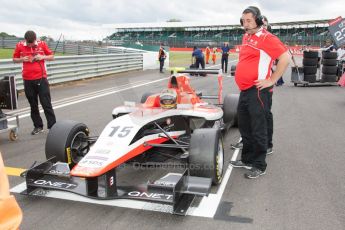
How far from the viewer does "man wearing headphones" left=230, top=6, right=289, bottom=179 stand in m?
4.52

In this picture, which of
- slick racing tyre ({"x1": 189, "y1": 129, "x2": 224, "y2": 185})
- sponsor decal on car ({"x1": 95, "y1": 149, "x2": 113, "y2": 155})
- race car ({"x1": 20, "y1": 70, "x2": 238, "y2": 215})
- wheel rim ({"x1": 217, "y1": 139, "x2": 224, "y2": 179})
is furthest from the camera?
wheel rim ({"x1": 217, "y1": 139, "x2": 224, "y2": 179})

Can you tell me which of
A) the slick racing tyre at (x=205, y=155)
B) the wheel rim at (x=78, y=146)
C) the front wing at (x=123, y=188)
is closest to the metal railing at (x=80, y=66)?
the wheel rim at (x=78, y=146)

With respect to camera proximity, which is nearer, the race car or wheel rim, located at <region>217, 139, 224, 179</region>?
the race car

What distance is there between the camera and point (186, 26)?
Answer: 90875 mm

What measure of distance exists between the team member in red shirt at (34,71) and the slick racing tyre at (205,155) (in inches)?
147

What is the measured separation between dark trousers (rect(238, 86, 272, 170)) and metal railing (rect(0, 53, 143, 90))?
28.8 ft

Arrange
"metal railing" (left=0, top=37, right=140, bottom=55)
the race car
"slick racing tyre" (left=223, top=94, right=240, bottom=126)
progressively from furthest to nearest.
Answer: "metal railing" (left=0, top=37, right=140, bottom=55) → "slick racing tyre" (left=223, top=94, right=240, bottom=126) → the race car

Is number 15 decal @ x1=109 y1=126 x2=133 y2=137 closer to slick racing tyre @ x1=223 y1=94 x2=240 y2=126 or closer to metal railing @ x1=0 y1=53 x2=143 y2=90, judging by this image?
slick racing tyre @ x1=223 y1=94 x2=240 y2=126

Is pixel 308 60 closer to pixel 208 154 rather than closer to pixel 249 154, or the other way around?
pixel 249 154

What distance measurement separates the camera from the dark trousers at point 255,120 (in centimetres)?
476

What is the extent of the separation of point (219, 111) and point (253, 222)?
2.30 metres

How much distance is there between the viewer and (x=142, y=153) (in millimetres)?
4754

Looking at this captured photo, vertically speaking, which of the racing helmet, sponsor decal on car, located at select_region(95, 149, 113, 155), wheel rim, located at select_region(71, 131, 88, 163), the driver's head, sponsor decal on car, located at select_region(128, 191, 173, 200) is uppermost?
the driver's head

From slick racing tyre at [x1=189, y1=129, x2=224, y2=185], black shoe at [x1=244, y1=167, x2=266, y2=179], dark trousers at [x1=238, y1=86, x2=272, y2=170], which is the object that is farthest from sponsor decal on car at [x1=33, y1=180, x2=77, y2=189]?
dark trousers at [x1=238, y1=86, x2=272, y2=170]
